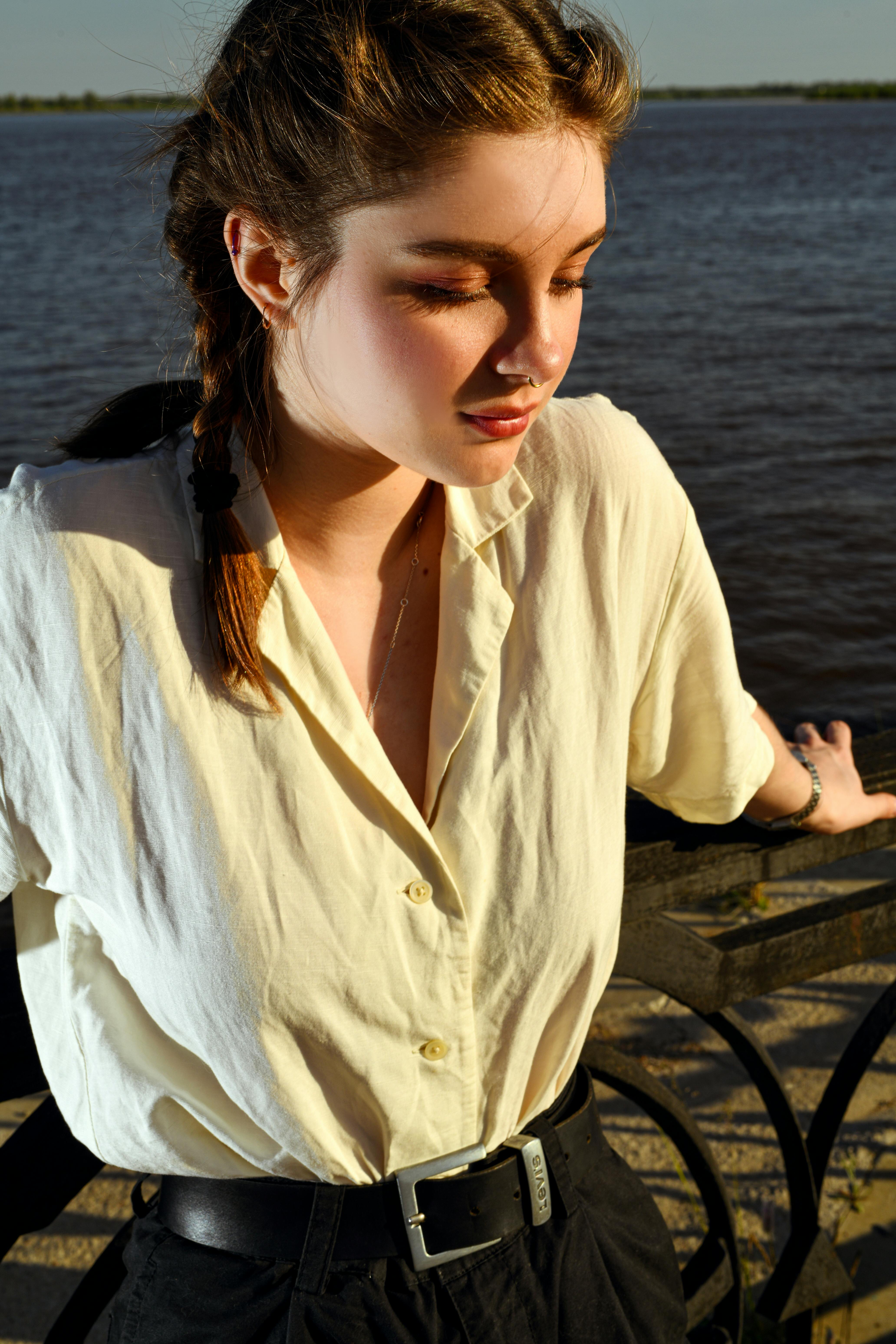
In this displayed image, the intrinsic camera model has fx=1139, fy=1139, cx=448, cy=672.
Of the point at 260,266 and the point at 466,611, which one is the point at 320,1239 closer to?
the point at 466,611

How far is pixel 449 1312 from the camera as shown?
4.34ft

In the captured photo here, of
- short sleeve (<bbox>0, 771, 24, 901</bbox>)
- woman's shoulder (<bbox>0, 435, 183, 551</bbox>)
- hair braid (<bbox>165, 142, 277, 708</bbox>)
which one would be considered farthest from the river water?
short sleeve (<bbox>0, 771, 24, 901</bbox>)

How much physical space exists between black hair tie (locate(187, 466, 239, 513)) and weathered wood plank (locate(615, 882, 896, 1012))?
775 mm

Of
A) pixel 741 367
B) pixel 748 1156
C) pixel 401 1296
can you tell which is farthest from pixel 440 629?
pixel 741 367

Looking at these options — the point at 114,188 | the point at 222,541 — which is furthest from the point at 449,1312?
the point at 114,188

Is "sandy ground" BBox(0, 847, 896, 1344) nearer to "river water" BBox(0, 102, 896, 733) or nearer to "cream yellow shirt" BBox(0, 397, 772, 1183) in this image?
"cream yellow shirt" BBox(0, 397, 772, 1183)

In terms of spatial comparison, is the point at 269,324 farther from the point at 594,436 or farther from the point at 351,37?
the point at 594,436

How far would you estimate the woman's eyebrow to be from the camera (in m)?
1.12

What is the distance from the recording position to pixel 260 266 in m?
1.27

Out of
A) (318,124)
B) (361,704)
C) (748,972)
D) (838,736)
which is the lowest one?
(748,972)

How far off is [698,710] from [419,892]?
496 millimetres

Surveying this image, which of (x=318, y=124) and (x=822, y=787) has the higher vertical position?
(x=318, y=124)

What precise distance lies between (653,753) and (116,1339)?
99cm

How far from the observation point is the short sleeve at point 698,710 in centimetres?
151
